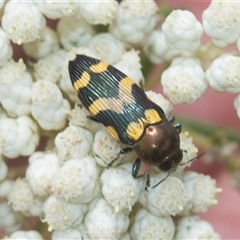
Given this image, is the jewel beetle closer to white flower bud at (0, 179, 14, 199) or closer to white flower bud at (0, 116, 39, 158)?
white flower bud at (0, 116, 39, 158)

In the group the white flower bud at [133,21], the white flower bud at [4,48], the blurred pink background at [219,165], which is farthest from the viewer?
the blurred pink background at [219,165]

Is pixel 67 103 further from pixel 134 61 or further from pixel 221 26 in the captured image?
pixel 221 26

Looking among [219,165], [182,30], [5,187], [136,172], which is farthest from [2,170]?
[219,165]

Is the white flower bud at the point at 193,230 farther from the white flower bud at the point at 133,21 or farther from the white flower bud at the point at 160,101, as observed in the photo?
the white flower bud at the point at 133,21

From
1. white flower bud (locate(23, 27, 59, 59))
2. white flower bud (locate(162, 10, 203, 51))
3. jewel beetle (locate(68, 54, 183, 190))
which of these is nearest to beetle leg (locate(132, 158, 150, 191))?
jewel beetle (locate(68, 54, 183, 190))

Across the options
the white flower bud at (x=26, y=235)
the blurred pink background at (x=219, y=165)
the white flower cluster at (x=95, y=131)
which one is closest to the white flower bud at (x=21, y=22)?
the white flower cluster at (x=95, y=131)

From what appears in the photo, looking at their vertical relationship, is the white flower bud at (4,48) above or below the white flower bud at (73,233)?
above

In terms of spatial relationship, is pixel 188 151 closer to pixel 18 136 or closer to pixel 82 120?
pixel 82 120
